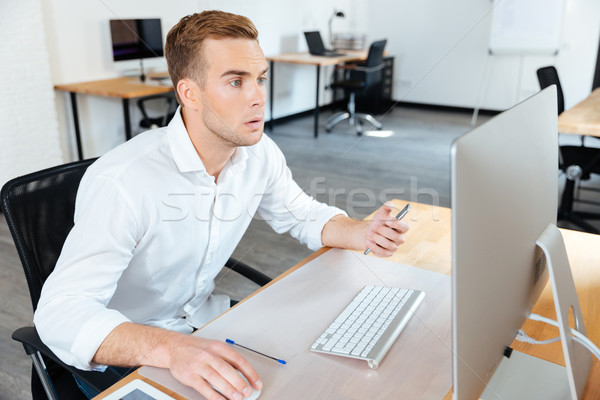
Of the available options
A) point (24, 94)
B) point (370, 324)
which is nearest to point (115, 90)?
point (24, 94)

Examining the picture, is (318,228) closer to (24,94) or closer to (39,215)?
(39,215)

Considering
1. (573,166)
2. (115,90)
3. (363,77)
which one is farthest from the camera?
(363,77)

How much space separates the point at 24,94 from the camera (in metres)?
3.46

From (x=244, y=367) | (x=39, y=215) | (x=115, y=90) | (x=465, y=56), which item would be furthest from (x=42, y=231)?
(x=465, y=56)

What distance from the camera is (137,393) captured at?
78cm

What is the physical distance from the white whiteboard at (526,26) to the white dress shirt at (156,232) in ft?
17.8

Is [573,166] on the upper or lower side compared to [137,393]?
lower

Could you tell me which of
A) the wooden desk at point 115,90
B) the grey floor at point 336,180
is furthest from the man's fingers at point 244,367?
the wooden desk at point 115,90

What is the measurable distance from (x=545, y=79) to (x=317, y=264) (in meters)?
2.50

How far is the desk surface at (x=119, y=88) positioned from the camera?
3.64 metres

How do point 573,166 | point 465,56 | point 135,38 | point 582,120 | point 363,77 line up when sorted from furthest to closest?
point 465,56 → point 363,77 → point 135,38 → point 573,166 → point 582,120

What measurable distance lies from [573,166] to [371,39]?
4.93 metres

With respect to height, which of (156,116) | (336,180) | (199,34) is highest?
(199,34)

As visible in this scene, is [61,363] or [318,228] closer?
[61,363]
